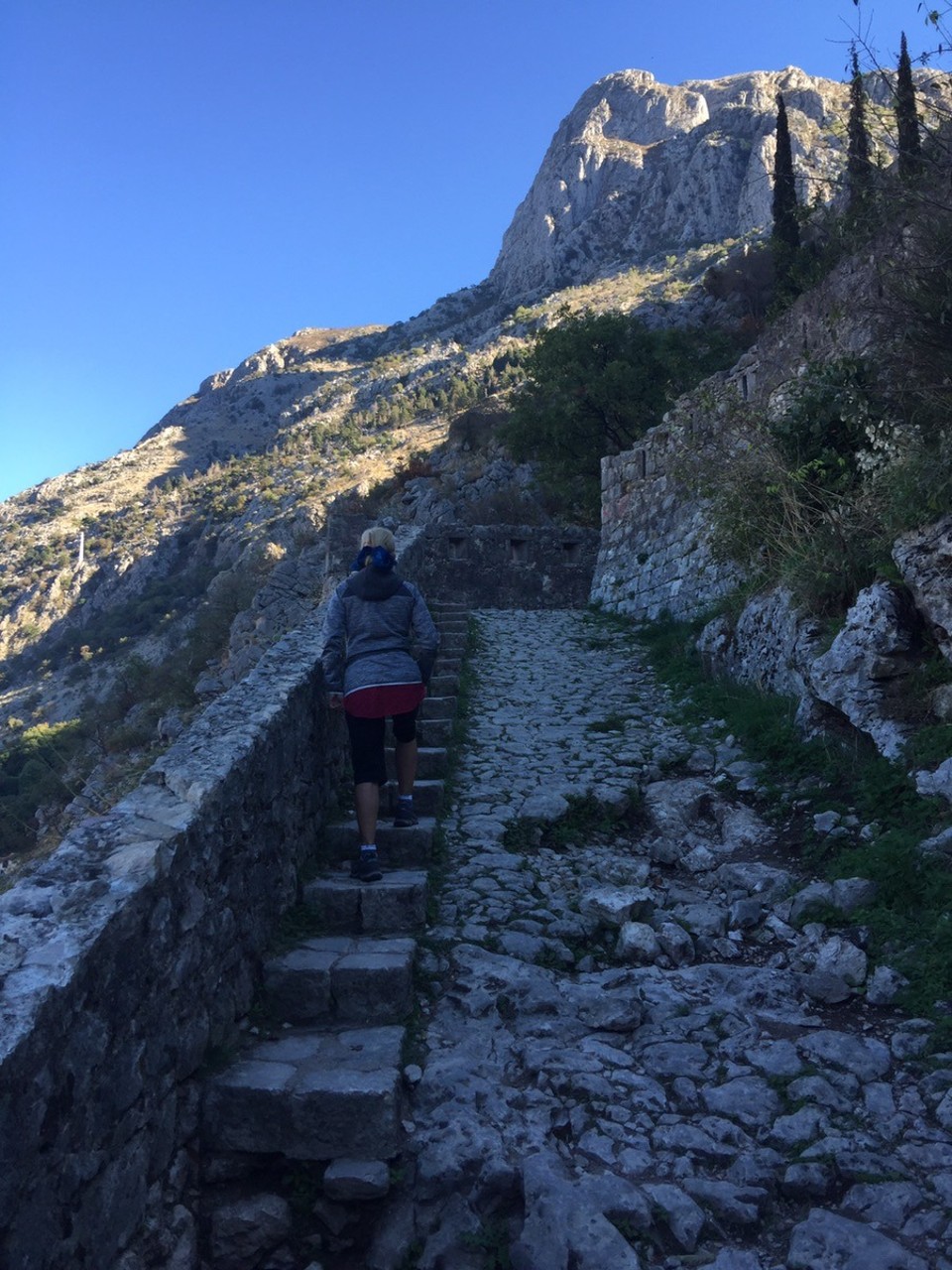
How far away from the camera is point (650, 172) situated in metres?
83.3

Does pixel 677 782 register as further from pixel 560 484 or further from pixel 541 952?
pixel 560 484

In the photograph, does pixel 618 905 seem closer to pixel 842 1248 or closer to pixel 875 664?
pixel 842 1248

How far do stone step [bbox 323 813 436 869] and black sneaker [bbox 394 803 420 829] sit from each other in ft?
0.10

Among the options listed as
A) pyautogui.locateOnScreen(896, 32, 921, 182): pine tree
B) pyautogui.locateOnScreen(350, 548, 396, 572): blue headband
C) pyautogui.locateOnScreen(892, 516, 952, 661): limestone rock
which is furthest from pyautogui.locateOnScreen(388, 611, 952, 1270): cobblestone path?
pyautogui.locateOnScreen(896, 32, 921, 182): pine tree

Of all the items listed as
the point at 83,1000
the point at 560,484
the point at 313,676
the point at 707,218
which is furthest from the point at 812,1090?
the point at 707,218

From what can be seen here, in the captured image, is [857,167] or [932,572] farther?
[857,167]

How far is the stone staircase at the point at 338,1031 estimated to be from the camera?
2992 mm

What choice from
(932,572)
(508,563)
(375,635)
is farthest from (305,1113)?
(508,563)

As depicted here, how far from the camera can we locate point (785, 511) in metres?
6.89

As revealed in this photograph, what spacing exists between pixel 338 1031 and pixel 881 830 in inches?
112

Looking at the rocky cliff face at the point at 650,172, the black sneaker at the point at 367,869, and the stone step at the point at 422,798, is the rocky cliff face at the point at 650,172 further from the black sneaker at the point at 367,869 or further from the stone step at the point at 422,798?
the black sneaker at the point at 367,869

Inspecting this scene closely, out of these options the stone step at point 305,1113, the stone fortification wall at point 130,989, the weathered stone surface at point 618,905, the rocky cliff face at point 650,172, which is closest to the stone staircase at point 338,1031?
the stone step at point 305,1113

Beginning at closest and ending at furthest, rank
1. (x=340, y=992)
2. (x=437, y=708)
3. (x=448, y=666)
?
(x=340, y=992)
(x=437, y=708)
(x=448, y=666)

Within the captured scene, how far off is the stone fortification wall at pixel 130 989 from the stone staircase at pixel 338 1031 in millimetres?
149
